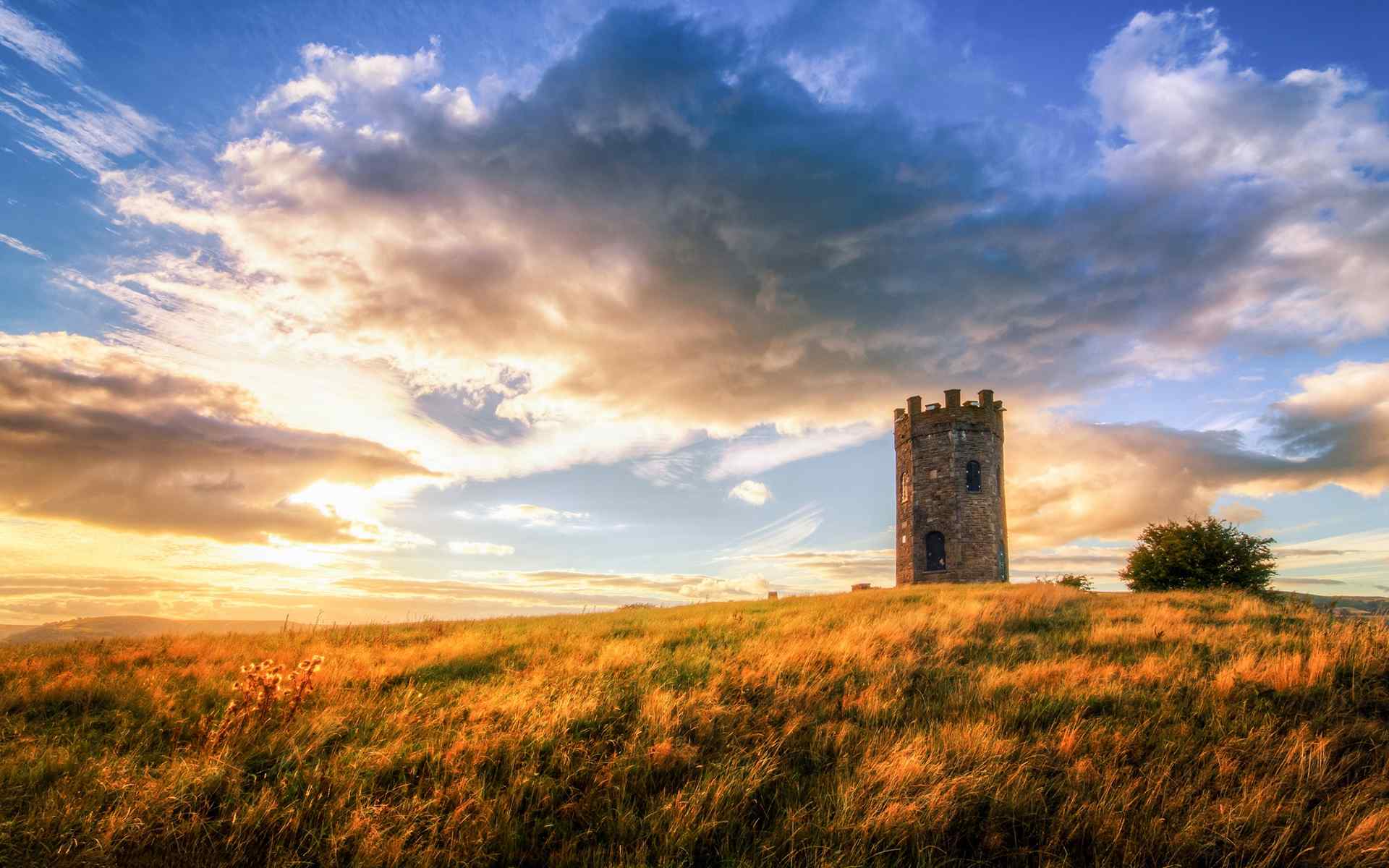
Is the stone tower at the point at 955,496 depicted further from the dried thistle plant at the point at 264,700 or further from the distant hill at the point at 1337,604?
the dried thistle plant at the point at 264,700

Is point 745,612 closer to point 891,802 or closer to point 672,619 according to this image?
point 672,619

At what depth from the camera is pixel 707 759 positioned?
5.39 meters

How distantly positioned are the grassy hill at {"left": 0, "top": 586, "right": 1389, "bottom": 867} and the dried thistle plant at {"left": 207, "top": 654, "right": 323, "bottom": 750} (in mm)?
78

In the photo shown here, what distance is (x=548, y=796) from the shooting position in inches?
183

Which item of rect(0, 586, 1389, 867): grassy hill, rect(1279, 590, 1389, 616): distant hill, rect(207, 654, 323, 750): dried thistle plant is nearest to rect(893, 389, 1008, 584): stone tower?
rect(1279, 590, 1389, 616): distant hill

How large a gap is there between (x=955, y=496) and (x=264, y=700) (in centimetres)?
3115

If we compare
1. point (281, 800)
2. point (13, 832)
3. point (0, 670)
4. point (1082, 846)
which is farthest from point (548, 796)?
point (0, 670)

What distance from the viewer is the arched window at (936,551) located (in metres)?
32.0

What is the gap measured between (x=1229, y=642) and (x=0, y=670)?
1759cm

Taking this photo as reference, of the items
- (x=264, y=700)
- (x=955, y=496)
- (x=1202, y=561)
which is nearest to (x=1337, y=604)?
(x=1202, y=561)

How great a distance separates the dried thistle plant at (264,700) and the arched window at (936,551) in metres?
30.6

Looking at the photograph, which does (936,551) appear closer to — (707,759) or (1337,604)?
(1337,604)

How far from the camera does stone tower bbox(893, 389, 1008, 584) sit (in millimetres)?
31469

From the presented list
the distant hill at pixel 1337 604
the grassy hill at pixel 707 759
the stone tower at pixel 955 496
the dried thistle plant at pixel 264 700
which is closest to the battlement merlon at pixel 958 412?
the stone tower at pixel 955 496
